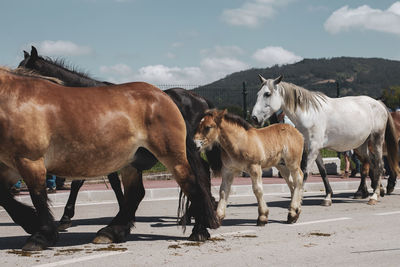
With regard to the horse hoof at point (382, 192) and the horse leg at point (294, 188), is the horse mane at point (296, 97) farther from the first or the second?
the horse hoof at point (382, 192)

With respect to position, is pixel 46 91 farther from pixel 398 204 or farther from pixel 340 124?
pixel 398 204

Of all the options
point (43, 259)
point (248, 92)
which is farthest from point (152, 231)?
point (248, 92)

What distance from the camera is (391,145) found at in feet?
37.8

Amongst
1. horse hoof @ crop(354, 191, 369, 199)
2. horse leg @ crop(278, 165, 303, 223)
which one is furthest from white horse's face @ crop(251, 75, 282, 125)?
horse hoof @ crop(354, 191, 369, 199)

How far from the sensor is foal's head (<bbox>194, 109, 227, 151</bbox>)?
681 cm

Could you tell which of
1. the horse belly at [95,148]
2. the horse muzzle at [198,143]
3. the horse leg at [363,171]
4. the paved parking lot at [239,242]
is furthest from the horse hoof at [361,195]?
the horse belly at [95,148]

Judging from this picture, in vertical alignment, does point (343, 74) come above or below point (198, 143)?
above

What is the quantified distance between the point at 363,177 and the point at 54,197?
6.44 metres

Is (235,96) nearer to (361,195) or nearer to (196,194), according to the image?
(361,195)

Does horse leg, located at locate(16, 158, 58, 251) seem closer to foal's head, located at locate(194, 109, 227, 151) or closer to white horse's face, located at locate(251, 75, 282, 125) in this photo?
foal's head, located at locate(194, 109, 227, 151)

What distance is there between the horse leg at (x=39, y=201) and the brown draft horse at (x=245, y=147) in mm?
2153

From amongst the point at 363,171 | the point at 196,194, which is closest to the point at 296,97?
the point at 363,171

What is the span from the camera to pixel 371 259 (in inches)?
197

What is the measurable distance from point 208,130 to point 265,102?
2463 mm
